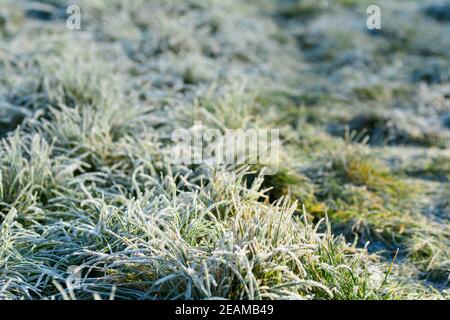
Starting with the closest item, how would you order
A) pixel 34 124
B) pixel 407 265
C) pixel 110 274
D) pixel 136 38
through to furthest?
pixel 110 274, pixel 407 265, pixel 34 124, pixel 136 38

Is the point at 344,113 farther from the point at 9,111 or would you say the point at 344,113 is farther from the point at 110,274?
the point at 110,274

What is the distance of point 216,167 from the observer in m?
3.40

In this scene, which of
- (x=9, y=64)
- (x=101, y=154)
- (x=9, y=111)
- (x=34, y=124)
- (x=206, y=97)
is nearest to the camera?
(x=101, y=154)

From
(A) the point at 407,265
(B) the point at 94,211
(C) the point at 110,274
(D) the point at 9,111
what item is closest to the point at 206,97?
(D) the point at 9,111

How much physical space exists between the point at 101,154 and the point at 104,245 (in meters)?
1.28

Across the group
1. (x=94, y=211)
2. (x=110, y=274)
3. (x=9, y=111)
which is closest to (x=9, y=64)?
(x=9, y=111)

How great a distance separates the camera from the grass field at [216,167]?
2.53 m

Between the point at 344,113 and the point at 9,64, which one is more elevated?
the point at 9,64

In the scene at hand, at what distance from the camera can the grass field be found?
253 centimetres

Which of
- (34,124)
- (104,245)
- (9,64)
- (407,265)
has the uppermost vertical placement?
(9,64)

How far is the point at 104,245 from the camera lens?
279cm
